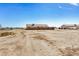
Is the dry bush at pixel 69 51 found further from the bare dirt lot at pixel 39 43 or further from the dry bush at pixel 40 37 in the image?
the dry bush at pixel 40 37

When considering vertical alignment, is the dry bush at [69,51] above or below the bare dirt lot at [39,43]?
below

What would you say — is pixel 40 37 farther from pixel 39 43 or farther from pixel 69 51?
pixel 69 51

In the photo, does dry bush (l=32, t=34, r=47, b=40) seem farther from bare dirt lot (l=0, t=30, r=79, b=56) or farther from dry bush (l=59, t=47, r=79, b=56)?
dry bush (l=59, t=47, r=79, b=56)

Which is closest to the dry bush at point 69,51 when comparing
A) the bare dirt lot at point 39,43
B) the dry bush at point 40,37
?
the bare dirt lot at point 39,43

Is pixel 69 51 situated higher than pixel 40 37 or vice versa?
pixel 40 37

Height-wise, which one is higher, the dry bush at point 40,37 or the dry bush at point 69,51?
the dry bush at point 40,37

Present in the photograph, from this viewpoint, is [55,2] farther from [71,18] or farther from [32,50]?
[32,50]

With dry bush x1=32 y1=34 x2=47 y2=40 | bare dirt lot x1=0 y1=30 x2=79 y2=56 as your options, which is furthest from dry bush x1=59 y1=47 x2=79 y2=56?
dry bush x1=32 y1=34 x2=47 y2=40

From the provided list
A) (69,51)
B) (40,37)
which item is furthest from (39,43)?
(69,51)
